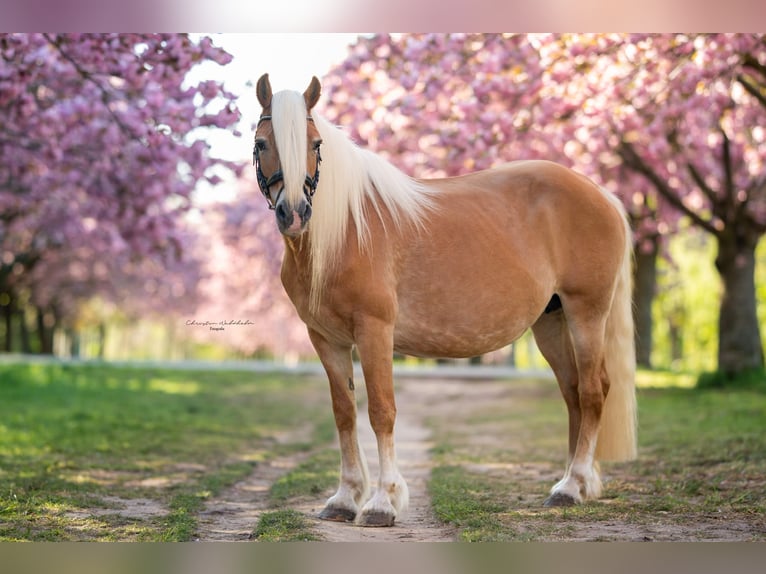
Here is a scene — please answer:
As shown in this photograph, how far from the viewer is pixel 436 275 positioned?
14.4ft

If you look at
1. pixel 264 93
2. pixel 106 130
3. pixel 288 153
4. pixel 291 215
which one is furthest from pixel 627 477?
pixel 106 130

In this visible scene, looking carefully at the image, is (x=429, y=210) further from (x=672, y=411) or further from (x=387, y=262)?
(x=672, y=411)

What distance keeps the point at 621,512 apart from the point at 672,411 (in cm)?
516

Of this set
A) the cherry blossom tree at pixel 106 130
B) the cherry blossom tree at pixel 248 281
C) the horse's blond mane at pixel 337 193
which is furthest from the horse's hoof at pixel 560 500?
the cherry blossom tree at pixel 248 281

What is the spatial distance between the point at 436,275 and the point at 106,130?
4.36 metres

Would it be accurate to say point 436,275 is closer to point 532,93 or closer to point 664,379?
point 532,93

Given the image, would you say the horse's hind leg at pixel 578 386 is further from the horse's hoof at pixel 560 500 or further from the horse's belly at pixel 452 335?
the horse's belly at pixel 452 335

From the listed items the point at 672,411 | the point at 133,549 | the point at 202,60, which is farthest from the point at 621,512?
the point at 672,411

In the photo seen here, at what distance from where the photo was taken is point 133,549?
4.03 metres

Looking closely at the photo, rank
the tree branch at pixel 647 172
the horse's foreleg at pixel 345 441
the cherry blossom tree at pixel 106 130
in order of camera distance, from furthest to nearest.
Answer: the tree branch at pixel 647 172, the cherry blossom tree at pixel 106 130, the horse's foreleg at pixel 345 441

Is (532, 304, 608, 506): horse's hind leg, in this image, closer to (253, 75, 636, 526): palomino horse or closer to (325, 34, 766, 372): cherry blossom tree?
(253, 75, 636, 526): palomino horse

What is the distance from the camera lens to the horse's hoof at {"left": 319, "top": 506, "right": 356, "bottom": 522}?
423 centimetres

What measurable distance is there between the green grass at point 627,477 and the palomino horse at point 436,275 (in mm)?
315

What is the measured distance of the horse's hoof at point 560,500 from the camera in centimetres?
457
